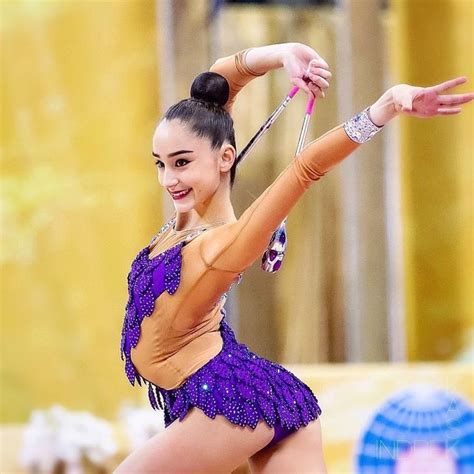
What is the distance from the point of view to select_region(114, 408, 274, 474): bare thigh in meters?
2.00

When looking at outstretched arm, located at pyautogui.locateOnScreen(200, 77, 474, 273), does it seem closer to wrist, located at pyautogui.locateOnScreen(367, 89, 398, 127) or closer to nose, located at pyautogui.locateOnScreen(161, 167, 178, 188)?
wrist, located at pyautogui.locateOnScreen(367, 89, 398, 127)

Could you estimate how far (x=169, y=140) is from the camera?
2121 mm

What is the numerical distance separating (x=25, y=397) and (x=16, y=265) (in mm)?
548

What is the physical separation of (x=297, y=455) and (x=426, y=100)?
799 millimetres

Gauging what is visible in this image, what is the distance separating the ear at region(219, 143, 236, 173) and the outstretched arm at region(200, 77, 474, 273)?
192 mm

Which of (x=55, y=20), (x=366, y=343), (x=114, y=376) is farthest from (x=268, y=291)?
(x=55, y=20)

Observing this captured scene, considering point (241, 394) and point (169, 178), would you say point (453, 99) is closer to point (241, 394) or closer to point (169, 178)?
point (169, 178)

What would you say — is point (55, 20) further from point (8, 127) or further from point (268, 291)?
point (268, 291)

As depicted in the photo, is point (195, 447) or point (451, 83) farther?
point (195, 447)

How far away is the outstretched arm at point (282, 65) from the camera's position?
2.15 meters

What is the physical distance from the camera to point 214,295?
2064mm

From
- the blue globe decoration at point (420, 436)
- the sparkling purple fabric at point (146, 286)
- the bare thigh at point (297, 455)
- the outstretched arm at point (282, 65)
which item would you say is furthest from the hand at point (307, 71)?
the blue globe decoration at point (420, 436)

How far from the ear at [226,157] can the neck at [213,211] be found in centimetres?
4

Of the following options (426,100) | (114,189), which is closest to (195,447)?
(426,100)
